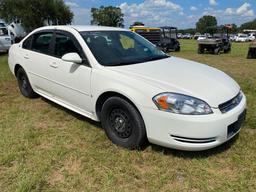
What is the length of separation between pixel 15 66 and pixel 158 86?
387 centimetres

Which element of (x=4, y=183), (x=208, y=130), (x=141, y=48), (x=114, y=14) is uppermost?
(x=114, y=14)

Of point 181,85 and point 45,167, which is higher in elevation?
point 181,85

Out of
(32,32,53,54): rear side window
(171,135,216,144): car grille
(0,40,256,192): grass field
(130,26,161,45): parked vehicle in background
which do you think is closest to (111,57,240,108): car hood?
(171,135,216,144): car grille

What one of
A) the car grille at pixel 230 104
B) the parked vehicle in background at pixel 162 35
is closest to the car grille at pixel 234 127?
the car grille at pixel 230 104

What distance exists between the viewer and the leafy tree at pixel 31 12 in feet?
148

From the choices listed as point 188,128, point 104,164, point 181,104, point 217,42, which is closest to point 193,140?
point 188,128

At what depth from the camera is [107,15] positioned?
81.6 meters

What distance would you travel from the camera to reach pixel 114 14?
82062 mm

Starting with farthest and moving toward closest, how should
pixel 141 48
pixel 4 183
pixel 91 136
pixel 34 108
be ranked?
1. pixel 34 108
2. pixel 141 48
3. pixel 91 136
4. pixel 4 183

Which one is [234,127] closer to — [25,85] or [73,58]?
[73,58]

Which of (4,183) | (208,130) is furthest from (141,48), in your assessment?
(4,183)

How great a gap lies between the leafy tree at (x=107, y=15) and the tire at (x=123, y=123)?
256 feet

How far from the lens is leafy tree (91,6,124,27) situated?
80188mm

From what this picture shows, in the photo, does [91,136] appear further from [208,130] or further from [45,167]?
[208,130]
